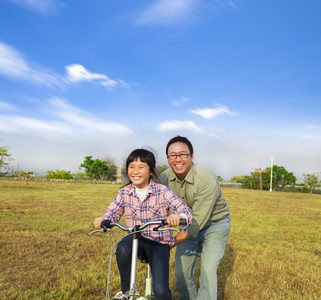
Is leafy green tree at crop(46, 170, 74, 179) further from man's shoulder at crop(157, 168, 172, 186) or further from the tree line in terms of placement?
man's shoulder at crop(157, 168, 172, 186)

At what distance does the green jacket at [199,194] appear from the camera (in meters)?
3.65

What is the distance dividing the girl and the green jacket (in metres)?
0.38

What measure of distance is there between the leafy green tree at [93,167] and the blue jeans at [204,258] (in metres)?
51.7

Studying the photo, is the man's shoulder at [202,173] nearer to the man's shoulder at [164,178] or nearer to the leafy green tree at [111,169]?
the man's shoulder at [164,178]

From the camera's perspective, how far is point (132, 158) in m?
3.33

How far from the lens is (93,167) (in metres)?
54.9

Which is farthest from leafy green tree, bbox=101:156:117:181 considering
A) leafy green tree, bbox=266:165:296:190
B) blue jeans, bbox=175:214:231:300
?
blue jeans, bbox=175:214:231:300

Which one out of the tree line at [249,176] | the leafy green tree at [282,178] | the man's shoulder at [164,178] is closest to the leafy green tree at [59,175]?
the tree line at [249,176]

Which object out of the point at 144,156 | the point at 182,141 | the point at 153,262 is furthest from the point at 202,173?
the point at 153,262

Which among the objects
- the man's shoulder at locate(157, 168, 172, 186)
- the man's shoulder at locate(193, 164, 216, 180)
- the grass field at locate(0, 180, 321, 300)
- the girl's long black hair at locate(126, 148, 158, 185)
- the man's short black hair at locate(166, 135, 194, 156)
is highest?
the man's short black hair at locate(166, 135, 194, 156)

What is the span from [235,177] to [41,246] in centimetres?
5486

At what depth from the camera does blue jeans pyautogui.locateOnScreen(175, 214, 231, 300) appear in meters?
3.70

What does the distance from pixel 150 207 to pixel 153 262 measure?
1.89 feet

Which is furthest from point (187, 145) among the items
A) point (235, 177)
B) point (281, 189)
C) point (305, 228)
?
point (235, 177)
